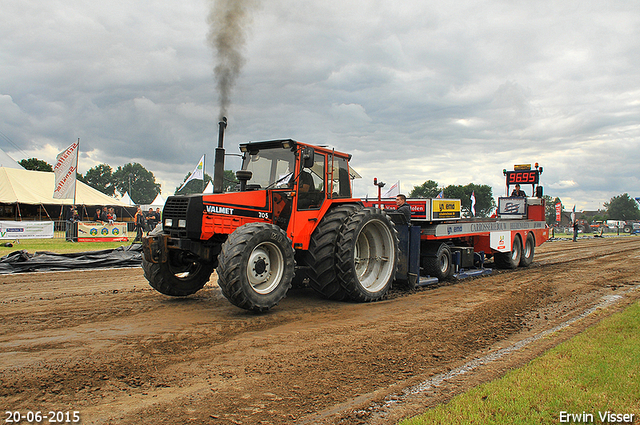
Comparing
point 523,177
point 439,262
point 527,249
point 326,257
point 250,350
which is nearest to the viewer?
point 250,350

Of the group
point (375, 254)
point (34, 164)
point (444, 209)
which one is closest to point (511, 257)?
point (444, 209)

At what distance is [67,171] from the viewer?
20.0 m

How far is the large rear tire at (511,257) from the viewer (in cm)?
1292

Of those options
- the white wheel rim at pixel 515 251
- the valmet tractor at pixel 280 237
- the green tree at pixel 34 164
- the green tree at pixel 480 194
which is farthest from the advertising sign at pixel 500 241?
the green tree at pixel 34 164

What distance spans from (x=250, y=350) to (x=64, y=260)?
9.60m

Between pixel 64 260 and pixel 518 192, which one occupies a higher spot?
pixel 518 192

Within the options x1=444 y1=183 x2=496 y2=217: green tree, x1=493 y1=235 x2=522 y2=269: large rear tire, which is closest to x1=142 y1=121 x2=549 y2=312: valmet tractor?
x1=493 y1=235 x2=522 y2=269: large rear tire

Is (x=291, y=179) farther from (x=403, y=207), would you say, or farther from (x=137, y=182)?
(x=137, y=182)

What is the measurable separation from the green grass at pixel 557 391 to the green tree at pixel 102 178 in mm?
118515

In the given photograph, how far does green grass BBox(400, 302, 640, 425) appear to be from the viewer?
10.2 feet

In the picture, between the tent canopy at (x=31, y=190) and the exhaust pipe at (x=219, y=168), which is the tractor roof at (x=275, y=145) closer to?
the exhaust pipe at (x=219, y=168)

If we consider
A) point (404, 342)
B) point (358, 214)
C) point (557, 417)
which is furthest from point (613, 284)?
point (557, 417)

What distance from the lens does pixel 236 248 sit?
5.66 meters

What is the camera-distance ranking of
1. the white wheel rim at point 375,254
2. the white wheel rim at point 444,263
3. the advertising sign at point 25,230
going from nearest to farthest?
the white wheel rim at point 375,254
the white wheel rim at point 444,263
the advertising sign at point 25,230
